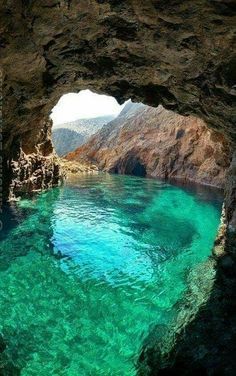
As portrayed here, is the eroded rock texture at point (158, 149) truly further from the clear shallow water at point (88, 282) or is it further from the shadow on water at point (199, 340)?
the shadow on water at point (199, 340)

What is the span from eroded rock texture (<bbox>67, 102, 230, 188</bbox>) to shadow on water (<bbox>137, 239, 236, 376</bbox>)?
138 ft

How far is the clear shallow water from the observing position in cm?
848

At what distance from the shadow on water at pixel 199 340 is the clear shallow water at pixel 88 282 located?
0.47 metres

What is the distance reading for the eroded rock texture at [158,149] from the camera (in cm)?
6103

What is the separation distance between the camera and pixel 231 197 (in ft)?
47.3

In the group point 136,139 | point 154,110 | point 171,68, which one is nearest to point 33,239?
point 171,68

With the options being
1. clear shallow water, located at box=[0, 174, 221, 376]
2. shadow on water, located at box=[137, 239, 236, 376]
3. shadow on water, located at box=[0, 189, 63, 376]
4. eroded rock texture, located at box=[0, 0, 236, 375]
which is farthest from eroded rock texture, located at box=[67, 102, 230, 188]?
shadow on water, located at box=[137, 239, 236, 376]

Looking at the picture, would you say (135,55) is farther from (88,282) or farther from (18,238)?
(18,238)

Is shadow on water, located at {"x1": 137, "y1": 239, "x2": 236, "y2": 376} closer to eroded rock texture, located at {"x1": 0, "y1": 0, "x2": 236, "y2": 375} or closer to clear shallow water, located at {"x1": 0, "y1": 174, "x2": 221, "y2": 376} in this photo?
eroded rock texture, located at {"x1": 0, "y1": 0, "x2": 236, "y2": 375}

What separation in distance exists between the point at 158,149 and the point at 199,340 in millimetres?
67001

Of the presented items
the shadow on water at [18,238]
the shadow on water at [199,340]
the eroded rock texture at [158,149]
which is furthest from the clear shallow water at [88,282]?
the eroded rock texture at [158,149]

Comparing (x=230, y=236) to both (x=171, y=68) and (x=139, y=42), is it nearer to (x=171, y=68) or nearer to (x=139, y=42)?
(x=171, y=68)

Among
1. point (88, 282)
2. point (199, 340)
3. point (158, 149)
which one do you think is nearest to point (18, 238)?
point (88, 282)

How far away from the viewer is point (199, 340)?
8.16 metres
